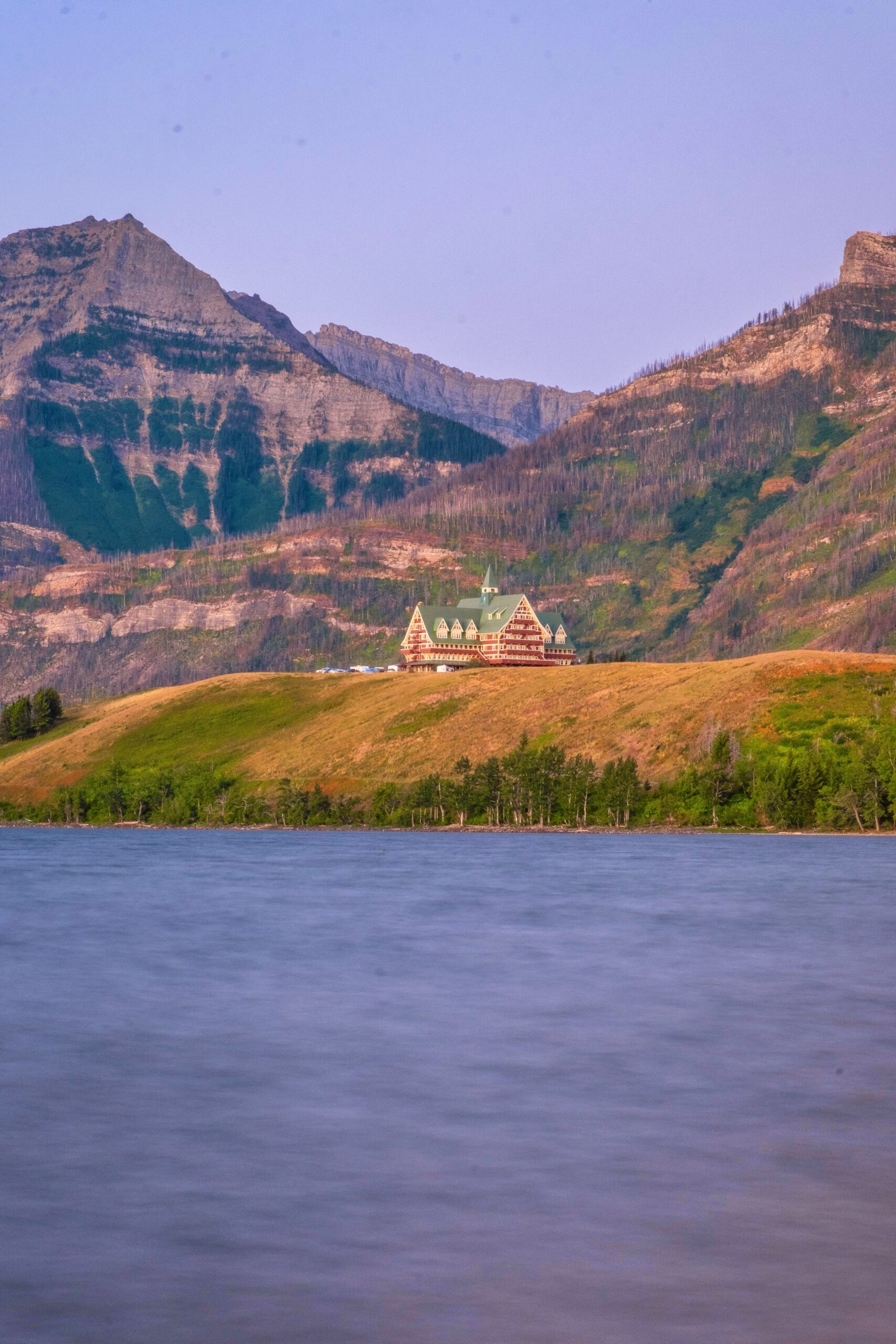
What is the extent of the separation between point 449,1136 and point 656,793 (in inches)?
5823

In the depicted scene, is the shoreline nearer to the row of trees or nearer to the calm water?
the row of trees

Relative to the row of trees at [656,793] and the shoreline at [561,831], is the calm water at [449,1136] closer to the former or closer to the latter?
the shoreline at [561,831]

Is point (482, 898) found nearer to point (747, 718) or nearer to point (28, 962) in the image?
point (28, 962)

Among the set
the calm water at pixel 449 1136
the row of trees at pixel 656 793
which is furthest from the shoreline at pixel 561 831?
the calm water at pixel 449 1136

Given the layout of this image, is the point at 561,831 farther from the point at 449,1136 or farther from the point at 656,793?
the point at 449,1136

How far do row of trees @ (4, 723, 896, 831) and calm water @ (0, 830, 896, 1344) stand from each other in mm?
93307

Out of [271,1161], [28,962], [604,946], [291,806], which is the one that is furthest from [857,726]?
[271,1161]

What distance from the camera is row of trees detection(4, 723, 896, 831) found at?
15675cm

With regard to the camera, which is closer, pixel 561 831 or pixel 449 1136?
pixel 449 1136

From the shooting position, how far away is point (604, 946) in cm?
6012

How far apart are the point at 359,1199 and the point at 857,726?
6140 inches

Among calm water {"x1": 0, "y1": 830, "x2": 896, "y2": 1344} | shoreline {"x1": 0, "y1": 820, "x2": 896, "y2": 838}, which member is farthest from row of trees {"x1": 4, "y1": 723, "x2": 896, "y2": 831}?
calm water {"x1": 0, "y1": 830, "x2": 896, "y2": 1344}

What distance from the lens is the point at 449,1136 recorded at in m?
27.5

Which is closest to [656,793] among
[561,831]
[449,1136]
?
[561,831]
